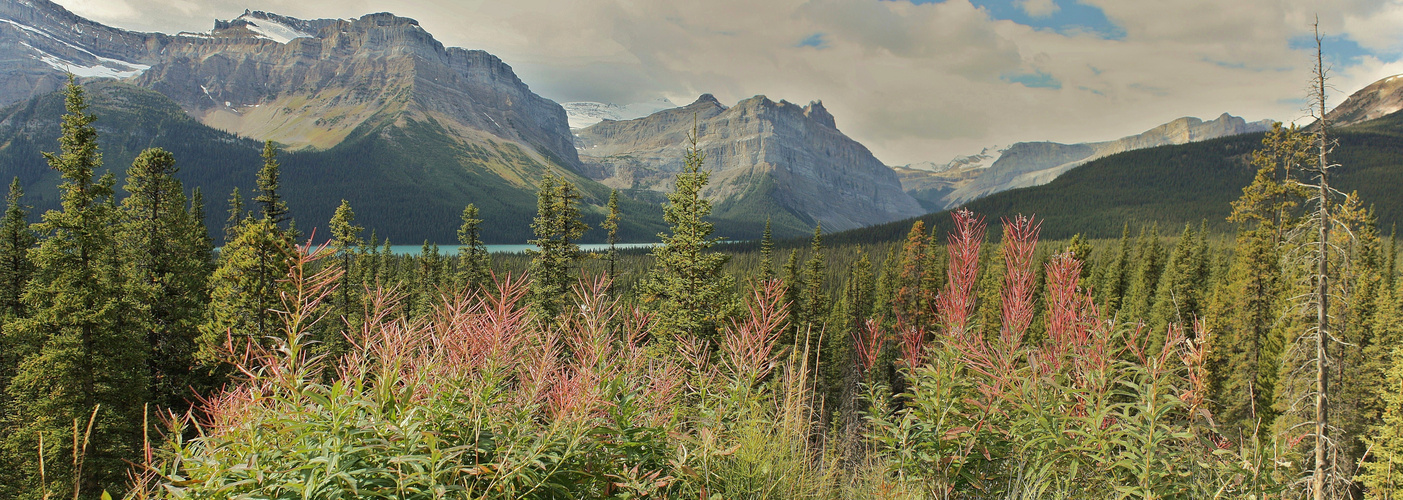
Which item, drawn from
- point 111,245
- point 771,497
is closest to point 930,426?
point 771,497

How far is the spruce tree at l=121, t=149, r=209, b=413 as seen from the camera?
55.2 ft

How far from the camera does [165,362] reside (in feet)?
57.4

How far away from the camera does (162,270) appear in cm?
1753

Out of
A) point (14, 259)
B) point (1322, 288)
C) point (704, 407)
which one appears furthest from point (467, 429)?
point (14, 259)

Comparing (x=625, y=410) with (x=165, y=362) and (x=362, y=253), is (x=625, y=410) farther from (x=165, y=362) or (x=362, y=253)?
(x=362, y=253)

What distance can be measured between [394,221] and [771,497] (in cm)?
22144

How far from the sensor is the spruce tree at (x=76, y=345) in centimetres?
1330

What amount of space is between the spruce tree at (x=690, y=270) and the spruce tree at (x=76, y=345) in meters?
14.1

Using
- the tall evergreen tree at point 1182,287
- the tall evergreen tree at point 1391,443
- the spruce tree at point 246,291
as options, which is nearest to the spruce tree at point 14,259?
the spruce tree at point 246,291

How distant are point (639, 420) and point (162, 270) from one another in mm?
21825

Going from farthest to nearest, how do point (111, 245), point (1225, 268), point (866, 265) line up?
point (866, 265)
point (1225, 268)
point (111, 245)

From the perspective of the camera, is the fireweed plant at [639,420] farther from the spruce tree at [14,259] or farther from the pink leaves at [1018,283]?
the spruce tree at [14,259]

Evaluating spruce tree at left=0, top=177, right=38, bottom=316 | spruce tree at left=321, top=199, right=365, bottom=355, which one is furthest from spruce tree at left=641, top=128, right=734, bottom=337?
spruce tree at left=0, top=177, right=38, bottom=316

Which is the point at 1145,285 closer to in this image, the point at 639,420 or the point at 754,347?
the point at 754,347
